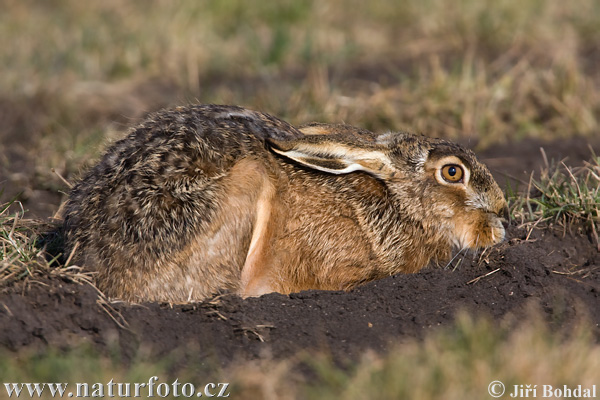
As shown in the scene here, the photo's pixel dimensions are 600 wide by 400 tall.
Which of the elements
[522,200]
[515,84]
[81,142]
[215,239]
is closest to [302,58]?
[515,84]

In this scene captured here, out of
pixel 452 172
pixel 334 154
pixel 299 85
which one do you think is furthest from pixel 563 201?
pixel 299 85

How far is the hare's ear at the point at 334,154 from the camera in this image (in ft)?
15.9

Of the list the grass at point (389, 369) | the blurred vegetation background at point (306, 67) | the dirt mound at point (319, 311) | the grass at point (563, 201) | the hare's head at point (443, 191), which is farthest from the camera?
the blurred vegetation background at point (306, 67)

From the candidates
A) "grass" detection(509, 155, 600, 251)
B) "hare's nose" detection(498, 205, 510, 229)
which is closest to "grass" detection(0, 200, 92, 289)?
"hare's nose" detection(498, 205, 510, 229)

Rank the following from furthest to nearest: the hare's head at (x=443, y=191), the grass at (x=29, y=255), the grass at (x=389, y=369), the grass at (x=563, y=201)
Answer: the grass at (x=563, y=201) → the hare's head at (x=443, y=191) → the grass at (x=29, y=255) → the grass at (x=389, y=369)

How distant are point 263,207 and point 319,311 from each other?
0.71 meters

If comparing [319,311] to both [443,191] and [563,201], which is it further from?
[563,201]

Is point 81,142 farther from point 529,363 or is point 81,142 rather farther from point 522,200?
point 529,363

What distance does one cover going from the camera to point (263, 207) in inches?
187

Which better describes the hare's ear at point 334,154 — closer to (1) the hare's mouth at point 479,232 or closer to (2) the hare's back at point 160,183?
(2) the hare's back at point 160,183

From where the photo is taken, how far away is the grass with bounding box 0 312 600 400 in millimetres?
3299

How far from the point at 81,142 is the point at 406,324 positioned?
12.6 feet

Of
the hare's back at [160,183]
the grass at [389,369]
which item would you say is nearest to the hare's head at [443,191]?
the hare's back at [160,183]

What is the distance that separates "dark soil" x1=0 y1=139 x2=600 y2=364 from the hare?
179 millimetres
